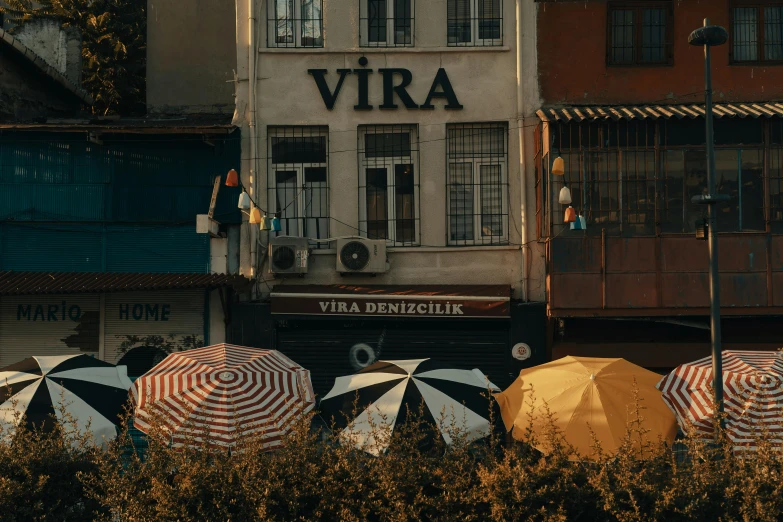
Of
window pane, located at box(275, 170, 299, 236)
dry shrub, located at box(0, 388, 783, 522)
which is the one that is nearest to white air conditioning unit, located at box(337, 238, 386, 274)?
window pane, located at box(275, 170, 299, 236)

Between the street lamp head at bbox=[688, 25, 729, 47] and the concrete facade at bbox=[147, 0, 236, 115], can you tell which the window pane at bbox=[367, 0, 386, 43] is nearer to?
the concrete facade at bbox=[147, 0, 236, 115]

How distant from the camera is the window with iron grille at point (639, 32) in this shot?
56.7 feet

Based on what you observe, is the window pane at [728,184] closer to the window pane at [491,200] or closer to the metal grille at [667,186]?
the metal grille at [667,186]

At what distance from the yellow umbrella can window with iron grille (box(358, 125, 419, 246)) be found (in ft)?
18.3

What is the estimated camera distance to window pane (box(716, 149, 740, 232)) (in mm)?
16141

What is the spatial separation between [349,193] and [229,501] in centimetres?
860

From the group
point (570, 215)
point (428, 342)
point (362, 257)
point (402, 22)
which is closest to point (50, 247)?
point (362, 257)

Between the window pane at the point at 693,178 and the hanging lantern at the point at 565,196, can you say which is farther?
the window pane at the point at 693,178

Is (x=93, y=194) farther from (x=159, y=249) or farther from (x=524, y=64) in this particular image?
(x=524, y=64)

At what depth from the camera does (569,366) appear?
12.6 meters

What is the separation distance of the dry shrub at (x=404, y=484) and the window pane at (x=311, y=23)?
30.6ft

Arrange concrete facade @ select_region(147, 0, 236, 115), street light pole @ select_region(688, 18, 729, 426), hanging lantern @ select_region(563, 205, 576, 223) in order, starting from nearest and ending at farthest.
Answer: street light pole @ select_region(688, 18, 729, 426) < hanging lantern @ select_region(563, 205, 576, 223) < concrete facade @ select_region(147, 0, 236, 115)

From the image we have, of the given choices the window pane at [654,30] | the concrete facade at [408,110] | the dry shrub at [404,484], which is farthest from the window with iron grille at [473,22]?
the dry shrub at [404,484]

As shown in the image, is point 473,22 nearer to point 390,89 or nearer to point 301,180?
point 390,89
